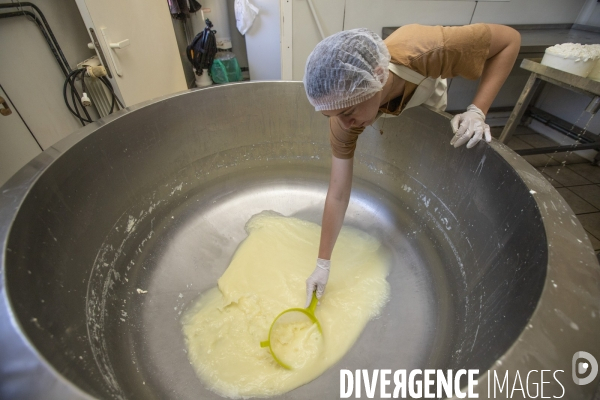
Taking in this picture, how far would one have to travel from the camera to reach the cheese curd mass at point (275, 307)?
824mm

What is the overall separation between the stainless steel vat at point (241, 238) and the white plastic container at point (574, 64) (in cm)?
89

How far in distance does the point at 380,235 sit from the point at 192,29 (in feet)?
8.46

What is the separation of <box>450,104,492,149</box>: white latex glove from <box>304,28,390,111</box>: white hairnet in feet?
1.31

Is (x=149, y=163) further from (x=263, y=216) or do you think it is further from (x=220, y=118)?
(x=263, y=216)

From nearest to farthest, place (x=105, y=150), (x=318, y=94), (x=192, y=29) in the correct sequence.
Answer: (x=318, y=94) → (x=105, y=150) → (x=192, y=29)

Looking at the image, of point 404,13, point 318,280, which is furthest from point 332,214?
point 404,13

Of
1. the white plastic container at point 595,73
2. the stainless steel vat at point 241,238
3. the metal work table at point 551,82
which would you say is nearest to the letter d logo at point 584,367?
the stainless steel vat at point 241,238

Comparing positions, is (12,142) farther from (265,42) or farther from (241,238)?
(265,42)

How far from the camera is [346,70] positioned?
646 millimetres

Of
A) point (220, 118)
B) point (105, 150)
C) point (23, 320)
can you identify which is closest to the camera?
point (23, 320)

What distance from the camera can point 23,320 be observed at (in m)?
0.56

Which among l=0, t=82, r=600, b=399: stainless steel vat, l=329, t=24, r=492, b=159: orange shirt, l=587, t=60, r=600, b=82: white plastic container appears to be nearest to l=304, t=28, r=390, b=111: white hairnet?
l=329, t=24, r=492, b=159: orange shirt

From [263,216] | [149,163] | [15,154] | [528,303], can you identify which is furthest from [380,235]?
[15,154]

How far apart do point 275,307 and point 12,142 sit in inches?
50.3
